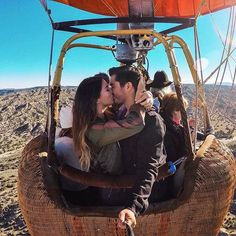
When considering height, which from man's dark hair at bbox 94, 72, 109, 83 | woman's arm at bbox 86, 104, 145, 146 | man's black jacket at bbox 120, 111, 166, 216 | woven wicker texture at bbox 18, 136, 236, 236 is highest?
man's dark hair at bbox 94, 72, 109, 83

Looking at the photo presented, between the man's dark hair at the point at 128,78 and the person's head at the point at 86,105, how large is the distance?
0.26 ft

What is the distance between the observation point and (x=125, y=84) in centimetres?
258

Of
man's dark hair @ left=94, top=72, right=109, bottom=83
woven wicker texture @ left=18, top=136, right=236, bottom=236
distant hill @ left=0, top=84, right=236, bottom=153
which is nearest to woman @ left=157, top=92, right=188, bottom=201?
woven wicker texture @ left=18, top=136, right=236, bottom=236

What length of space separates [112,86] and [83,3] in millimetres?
5926

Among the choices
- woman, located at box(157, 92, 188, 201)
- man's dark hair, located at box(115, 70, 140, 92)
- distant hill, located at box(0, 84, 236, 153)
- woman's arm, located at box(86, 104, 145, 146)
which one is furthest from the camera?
distant hill, located at box(0, 84, 236, 153)

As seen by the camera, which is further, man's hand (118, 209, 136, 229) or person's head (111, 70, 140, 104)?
person's head (111, 70, 140, 104)

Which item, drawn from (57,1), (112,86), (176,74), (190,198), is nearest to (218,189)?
(190,198)

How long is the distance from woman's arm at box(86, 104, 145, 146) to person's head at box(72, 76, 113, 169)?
0.17ft

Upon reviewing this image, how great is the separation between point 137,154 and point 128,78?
0.43m

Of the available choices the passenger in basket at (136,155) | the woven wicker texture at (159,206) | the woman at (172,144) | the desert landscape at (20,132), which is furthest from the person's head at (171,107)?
the desert landscape at (20,132)

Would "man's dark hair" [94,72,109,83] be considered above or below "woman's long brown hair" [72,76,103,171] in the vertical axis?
above

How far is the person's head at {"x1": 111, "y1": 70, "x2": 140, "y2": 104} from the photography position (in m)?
2.58

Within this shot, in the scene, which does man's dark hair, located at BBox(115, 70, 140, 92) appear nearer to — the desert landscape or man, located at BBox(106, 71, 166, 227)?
man, located at BBox(106, 71, 166, 227)

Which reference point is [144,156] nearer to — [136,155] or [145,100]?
[136,155]
